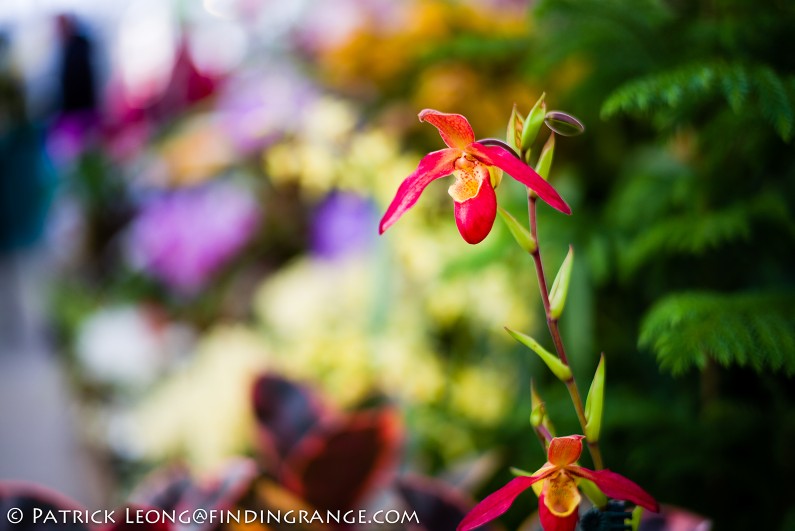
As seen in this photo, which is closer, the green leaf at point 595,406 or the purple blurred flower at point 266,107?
the green leaf at point 595,406

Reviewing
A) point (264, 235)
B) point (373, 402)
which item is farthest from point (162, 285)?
point (373, 402)

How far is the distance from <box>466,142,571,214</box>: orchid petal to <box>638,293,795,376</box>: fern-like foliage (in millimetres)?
121

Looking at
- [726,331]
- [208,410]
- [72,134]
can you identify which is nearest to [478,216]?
[726,331]

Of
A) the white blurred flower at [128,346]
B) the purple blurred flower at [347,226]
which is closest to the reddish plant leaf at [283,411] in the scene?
the purple blurred flower at [347,226]

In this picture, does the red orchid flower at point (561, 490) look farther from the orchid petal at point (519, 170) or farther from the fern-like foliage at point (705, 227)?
the fern-like foliage at point (705, 227)

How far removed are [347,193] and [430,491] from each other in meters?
0.66

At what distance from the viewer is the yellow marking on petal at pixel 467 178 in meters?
0.26

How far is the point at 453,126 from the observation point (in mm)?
260

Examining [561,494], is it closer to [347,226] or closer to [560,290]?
[560,290]

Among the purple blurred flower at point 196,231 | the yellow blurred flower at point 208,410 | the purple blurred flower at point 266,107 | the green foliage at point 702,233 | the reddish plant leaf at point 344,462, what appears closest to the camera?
the green foliage at point 702,233

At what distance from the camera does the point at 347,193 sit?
3.39ft

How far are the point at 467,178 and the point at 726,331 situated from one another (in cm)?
17

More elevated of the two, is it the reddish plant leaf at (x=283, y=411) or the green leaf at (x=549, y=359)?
the green leaf at (x=549, y=359)

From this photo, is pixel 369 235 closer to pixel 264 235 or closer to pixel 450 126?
pixel 264 235
